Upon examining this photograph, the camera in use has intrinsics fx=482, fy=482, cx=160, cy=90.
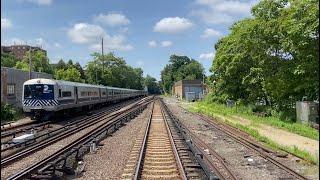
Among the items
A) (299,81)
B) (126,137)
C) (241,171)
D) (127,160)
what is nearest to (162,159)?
(127,160)

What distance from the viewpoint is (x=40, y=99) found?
106ft

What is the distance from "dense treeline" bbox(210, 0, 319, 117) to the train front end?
14.0m

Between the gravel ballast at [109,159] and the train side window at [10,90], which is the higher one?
the train side window at [10,90]

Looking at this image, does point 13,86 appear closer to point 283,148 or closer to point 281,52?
point 281,52

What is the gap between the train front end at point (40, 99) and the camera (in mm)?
32125

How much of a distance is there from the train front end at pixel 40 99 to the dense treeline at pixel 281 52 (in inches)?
552

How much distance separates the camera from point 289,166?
13.9 meters

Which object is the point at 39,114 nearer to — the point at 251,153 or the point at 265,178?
the point at 251,153

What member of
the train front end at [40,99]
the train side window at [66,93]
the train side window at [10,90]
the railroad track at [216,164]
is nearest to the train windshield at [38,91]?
the train front end at [40,99]

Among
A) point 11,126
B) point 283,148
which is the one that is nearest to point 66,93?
point 11,126

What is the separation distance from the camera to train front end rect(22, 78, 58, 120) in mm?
Answer: 32125

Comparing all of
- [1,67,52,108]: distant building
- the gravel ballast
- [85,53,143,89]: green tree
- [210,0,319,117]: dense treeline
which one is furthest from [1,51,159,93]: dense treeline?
the gravel ballast

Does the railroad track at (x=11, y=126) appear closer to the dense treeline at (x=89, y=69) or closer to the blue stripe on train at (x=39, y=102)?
the blue stripe on train at (x=39, y=102)

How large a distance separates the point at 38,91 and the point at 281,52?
16180 mm
